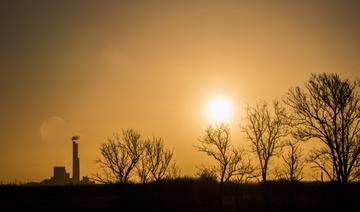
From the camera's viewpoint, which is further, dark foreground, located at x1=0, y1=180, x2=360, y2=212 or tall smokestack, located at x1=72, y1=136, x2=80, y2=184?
tall smokestack, located at x1=72, y1=136, x2=80, y2=184

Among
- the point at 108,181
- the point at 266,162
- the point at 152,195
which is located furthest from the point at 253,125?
the point at 108,181

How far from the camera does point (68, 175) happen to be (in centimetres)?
19462

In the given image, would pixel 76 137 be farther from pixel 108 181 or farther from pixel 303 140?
pixel 303 140

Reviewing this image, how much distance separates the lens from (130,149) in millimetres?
69938

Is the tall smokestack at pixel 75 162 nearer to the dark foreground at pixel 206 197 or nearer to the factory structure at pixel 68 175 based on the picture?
the factory structure at pixel 68 175

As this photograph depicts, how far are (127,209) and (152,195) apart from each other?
2.66m

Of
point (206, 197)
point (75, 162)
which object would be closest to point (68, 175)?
point (75, 162)

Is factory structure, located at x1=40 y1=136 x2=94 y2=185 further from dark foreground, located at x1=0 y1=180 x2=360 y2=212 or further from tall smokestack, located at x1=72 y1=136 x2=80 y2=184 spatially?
dark foreground, located at x1=0 y1=180 x2=360 y2=212

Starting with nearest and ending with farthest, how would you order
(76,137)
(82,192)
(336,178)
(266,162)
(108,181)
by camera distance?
(336,178) < (266,162) < (108,181) < (82,192) < (76,137)

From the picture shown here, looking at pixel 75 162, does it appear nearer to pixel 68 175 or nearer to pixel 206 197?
pixel 68 175

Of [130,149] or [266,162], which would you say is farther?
[130,149]

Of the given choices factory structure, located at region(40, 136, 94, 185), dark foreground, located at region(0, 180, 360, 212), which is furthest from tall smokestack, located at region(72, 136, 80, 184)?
dark foreground, located at region(0, 180, 360, 212)

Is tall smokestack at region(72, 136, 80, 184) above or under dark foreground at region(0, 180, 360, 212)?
above

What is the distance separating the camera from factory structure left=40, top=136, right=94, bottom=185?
163500 mm
